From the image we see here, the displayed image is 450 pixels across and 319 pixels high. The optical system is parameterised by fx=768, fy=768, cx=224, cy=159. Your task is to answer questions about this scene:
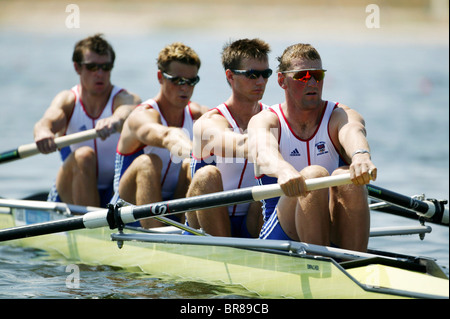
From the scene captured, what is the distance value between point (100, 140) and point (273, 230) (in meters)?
3.25

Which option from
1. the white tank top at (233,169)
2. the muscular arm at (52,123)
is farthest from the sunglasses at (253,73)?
the muscular arm at (52,123)

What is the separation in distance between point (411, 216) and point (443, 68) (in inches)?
961

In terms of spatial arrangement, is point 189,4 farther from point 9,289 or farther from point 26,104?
point 9,289

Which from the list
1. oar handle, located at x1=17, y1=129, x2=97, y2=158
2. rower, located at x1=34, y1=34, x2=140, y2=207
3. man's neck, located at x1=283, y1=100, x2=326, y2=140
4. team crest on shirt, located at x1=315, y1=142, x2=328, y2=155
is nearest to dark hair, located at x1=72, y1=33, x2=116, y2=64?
rower, located at x1=34, y1=34, x2=140, y2=207

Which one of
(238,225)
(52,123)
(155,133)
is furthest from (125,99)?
(238,225)

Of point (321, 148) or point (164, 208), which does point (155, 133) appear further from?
point (321, 148)

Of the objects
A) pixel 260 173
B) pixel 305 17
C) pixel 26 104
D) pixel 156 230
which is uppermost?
pixel 305 17

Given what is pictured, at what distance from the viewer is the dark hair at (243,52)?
6.41 m

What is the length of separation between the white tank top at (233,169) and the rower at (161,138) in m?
0.63

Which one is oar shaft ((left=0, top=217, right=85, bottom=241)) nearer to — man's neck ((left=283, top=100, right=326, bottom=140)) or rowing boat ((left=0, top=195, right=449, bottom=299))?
rowing boat ((left=0, top=195, right=449, bottom=299))

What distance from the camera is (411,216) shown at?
7328 mm

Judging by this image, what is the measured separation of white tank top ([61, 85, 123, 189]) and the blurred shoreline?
28879mm
